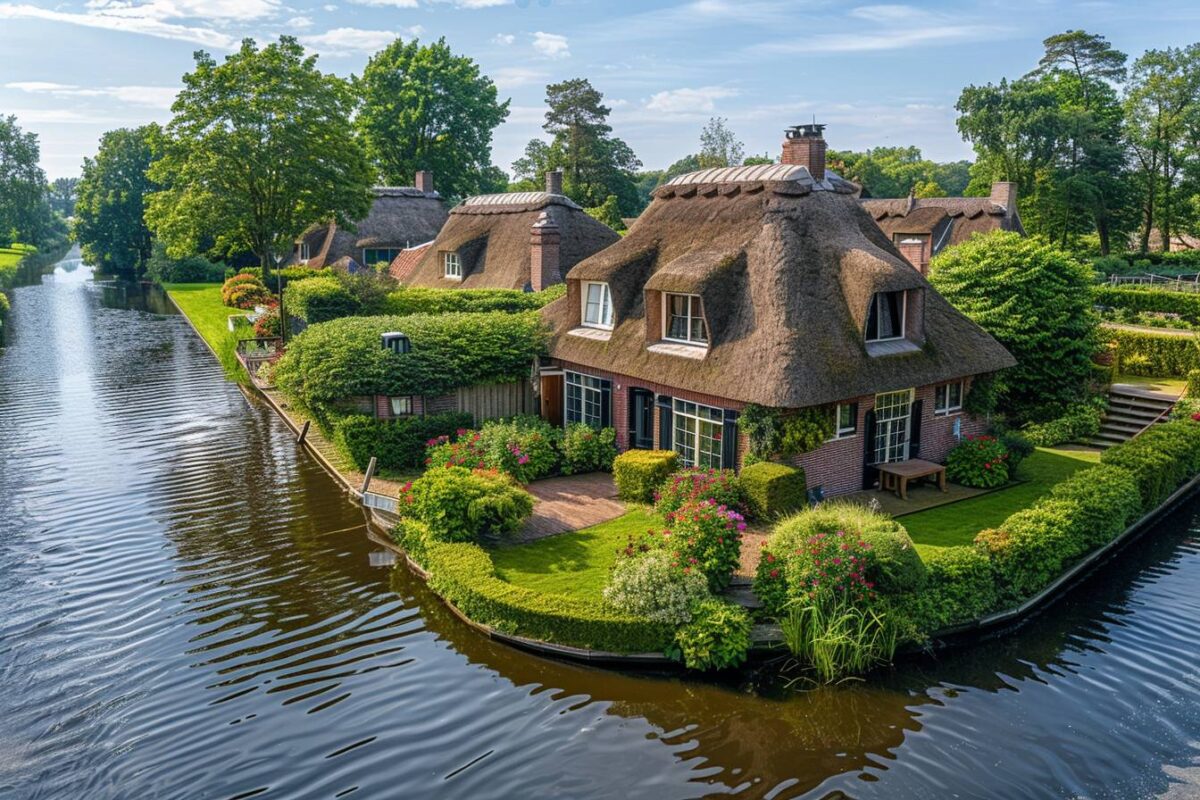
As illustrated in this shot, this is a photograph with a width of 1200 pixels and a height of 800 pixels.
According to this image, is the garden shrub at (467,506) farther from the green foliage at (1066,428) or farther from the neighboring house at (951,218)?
the neighboring house at (951,218)

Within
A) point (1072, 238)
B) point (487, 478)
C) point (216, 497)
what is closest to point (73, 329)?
point (216, 497)

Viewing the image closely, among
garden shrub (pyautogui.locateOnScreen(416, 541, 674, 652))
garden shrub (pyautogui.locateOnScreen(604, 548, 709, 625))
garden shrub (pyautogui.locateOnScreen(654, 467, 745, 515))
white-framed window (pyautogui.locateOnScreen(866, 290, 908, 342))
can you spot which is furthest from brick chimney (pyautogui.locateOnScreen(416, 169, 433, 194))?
garden shrub (pyautogui.locateOnScreen(604, 548, 709, 625))

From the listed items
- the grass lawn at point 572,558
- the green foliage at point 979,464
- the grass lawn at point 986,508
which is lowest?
the grass lawn at point 572,558

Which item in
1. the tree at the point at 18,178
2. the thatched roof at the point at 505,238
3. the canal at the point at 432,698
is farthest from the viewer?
the tree at the point at 18,178

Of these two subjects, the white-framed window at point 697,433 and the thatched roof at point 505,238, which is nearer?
the white-framed window at point 697,433

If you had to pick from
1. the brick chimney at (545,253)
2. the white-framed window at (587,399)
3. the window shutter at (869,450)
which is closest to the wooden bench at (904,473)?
the window shutter at (869,450)

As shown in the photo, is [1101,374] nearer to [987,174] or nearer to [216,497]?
[216,497]

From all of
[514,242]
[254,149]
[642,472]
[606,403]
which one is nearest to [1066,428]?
[606,403]

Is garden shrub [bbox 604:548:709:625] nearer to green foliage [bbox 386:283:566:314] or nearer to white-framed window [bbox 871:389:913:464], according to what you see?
white-framed window [bbox 871:389:913:464]
